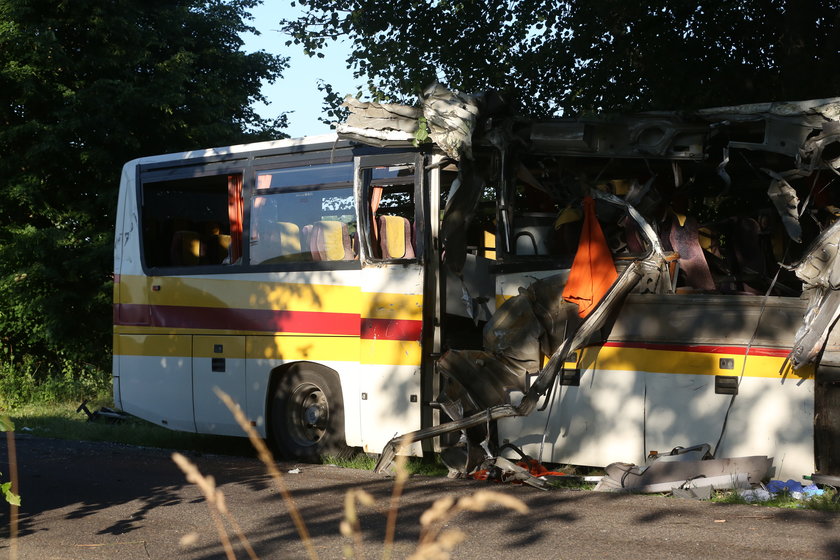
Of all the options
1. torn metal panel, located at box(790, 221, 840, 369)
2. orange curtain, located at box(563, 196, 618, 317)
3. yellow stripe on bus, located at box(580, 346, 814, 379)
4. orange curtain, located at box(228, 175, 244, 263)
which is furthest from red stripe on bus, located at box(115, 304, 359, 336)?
torn metal panel, located at box(790, 221, 840, 369)

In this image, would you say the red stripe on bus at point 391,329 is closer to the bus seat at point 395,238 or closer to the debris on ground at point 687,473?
the bus seat at point 395,238

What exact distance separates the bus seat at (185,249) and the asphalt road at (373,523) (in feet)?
10.2

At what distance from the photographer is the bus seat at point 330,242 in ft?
34.0

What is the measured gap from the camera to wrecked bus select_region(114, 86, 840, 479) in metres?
8.12

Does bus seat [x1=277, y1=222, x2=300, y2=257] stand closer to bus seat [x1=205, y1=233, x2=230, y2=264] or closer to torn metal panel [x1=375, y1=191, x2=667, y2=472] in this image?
bus seat [x1=205, y1=233, x2=230, y2=264]

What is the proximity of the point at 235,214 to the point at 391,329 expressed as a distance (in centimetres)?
277

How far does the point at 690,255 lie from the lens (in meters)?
8.90

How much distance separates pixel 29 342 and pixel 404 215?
13.2 m

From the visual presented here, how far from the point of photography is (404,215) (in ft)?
32.9

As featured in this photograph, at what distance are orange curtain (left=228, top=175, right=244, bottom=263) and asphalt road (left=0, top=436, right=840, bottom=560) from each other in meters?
2.81

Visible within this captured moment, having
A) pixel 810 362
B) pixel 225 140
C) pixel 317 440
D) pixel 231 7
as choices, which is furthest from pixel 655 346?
pixel 231 7

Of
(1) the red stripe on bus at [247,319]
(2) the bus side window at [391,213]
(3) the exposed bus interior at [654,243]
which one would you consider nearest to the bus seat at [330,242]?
(2) the bus side window at [391,213]

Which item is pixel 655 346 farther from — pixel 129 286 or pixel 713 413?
pixel 129 286

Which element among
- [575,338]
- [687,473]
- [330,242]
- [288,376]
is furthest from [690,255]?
[288,376]
